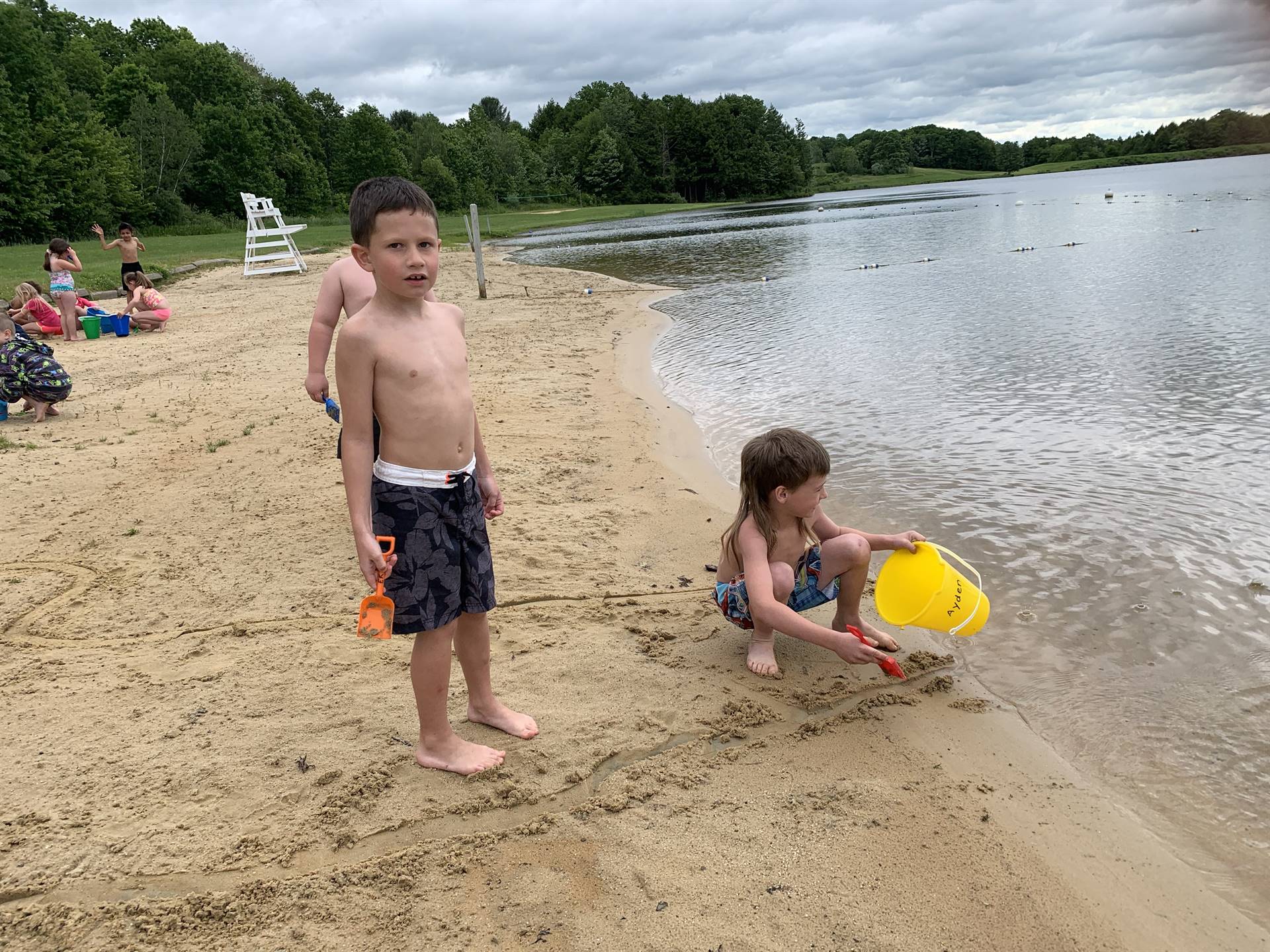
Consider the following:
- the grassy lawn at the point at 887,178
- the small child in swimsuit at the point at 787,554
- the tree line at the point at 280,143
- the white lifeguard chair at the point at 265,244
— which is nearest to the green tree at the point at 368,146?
the tree line at the point at 280,143

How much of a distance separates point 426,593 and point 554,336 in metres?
9.71

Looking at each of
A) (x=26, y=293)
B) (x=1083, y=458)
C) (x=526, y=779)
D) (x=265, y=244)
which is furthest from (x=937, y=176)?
(x=526, y=779)

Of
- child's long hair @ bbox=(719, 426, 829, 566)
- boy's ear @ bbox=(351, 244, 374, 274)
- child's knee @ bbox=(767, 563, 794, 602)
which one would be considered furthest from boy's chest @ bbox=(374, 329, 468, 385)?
child's knee @ bbox=(767, 563, 794, 602)

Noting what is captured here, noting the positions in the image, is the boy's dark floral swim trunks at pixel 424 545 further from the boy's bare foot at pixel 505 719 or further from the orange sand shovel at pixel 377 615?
the boy's bare foot at pixel 505 719

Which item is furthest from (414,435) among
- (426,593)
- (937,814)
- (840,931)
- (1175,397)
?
(1175,397)

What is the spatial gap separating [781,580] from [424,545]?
1.49 m

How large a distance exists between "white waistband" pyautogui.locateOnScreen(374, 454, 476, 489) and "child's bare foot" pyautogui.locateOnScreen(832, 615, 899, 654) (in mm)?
1886

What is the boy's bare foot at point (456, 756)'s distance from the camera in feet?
9.43

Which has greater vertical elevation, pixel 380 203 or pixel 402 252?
pixel 380 203

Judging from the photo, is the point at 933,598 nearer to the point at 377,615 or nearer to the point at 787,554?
the point at 787,554

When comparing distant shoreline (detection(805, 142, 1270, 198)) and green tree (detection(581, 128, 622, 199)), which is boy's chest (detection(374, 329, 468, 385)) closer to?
green tree (detection(581, 128, 622, 199))

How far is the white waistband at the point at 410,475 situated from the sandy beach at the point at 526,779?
3.20 ft

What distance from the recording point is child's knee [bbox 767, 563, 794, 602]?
11.5 ft

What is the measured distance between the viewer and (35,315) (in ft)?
39.9
